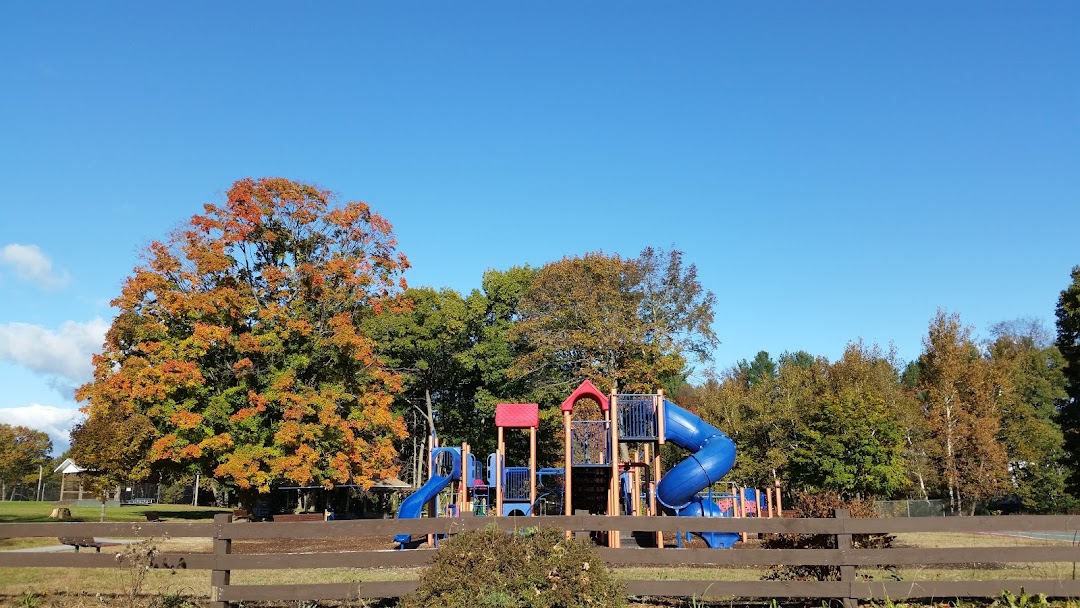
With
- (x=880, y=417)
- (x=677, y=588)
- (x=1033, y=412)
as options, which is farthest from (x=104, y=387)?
(x=1033, y=412)

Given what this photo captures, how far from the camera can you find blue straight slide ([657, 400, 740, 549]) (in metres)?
21.4

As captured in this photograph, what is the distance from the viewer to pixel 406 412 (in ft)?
163

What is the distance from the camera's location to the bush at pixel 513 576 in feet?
21.0

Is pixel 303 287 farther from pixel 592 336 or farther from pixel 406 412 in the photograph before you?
pixel 406 412

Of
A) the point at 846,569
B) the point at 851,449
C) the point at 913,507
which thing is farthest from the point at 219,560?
the point at 913,507

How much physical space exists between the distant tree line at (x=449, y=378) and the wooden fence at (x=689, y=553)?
15.3 meters

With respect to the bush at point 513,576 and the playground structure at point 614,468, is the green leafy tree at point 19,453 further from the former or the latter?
the bush at point 513,576

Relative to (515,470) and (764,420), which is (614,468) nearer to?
(515,470)

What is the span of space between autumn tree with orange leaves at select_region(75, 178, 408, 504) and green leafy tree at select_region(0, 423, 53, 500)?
1695 inches

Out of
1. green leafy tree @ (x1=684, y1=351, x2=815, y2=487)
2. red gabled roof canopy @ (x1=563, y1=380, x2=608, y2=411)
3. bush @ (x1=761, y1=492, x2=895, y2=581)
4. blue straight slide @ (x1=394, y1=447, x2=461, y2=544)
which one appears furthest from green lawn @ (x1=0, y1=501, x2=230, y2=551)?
green leafy tree @ (x1=684, y1=351, x2=815, y2=487)

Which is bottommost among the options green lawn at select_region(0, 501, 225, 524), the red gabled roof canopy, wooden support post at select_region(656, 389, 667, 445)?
green lawn at select_region(0, 501, 225, 524)

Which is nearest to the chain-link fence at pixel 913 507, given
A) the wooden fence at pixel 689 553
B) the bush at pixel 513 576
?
the wooden fence at pixel 689 553

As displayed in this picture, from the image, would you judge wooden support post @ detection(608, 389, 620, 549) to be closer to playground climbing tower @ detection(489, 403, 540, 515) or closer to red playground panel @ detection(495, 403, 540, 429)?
playground climbing tower @ detection(489, 403, 540, 515)

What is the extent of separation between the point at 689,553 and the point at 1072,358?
40768 mm
